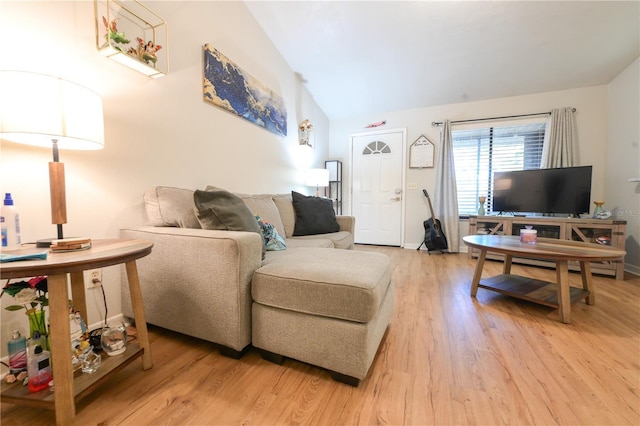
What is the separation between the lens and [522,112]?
3471 millimetres

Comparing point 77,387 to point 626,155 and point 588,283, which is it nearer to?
point 588,283

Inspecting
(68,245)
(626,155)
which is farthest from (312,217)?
(626,155)

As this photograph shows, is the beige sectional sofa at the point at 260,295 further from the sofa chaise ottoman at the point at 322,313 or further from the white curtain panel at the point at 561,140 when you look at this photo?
the white curtain panel at the point at 561,140

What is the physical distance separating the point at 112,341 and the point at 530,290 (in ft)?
8.64

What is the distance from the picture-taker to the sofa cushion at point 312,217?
2564mm

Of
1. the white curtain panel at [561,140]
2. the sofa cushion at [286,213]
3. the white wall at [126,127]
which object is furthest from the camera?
the white curtain panel at [561,140]

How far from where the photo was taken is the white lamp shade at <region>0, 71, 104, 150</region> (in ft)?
2.79

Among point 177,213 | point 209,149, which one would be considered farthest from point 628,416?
point 209,149

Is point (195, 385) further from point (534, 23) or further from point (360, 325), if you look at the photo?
Answer: point (534, 23)

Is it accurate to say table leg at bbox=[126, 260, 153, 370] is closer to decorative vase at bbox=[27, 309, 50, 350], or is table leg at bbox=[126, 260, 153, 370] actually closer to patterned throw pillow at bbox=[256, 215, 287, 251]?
decorative vase at bbox=[27, 309, 50, 350]

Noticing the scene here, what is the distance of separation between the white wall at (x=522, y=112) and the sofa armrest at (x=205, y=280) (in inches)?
135

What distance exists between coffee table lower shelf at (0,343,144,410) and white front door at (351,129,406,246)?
3.74m

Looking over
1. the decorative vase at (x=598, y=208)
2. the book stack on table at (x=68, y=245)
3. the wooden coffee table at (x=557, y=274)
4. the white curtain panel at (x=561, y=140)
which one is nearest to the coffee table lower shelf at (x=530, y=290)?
the wooden coffee table at (x=557, y=274)

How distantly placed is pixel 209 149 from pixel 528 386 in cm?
247
